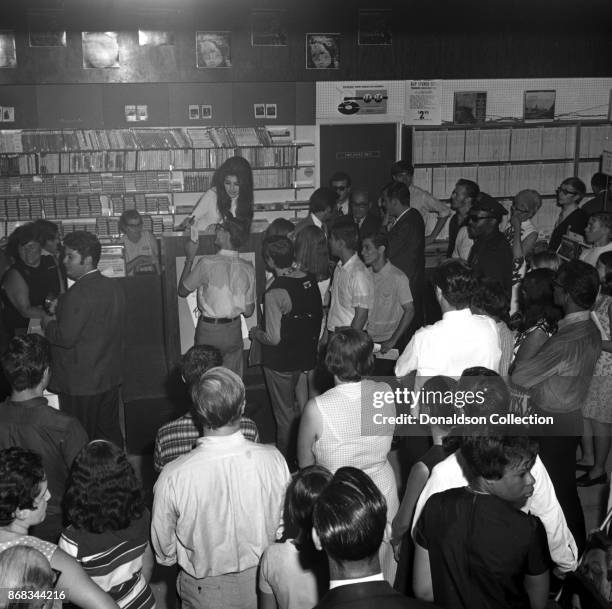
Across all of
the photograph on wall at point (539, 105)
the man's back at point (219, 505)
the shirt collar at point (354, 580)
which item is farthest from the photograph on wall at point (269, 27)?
the shirt collar at point (354, 580)

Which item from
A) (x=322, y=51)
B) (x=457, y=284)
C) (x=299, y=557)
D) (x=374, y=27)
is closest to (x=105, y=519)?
(x=299, y=557)

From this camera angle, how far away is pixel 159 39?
8.21 metres

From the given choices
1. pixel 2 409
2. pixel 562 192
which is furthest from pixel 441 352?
pixel 562 192

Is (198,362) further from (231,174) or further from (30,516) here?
(231,174)

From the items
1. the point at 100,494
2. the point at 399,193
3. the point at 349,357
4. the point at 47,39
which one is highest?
the point at 47,39

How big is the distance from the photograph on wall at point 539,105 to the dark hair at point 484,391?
720cm

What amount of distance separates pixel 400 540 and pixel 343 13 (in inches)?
276

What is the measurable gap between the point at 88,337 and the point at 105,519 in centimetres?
208

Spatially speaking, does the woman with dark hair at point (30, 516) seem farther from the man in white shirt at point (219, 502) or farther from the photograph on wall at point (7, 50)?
the photograph on wall at point (7, 50)

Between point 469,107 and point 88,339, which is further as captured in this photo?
point 469,107

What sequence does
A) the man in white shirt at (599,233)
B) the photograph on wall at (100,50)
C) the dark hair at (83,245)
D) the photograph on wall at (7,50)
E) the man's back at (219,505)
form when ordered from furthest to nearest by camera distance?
the photograph on wall at (100,50), the photograph on wall at (7,50), the man in white shirt at (599,233), the dark hair at (83,245), the man's back at (219,505)

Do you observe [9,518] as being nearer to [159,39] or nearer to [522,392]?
[522,392]

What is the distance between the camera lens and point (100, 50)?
812cm

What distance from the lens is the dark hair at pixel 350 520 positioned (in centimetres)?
191
